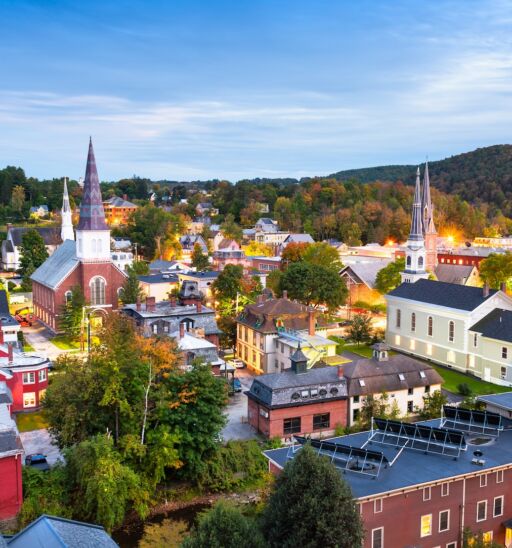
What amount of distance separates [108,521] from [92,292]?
39446mm

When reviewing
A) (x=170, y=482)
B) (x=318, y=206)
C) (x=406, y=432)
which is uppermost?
(x=318, y=206)

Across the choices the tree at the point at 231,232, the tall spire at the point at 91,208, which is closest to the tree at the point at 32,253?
the tall spire at the point at 91,208

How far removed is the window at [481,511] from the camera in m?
26.7

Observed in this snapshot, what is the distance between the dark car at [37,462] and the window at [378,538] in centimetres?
1678

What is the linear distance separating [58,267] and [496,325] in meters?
44.8

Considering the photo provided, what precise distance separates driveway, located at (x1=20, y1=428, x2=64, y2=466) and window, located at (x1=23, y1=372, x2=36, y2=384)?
167 inches

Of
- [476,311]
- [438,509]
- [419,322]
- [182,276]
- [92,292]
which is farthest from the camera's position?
[182,276]

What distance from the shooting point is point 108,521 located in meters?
27.8

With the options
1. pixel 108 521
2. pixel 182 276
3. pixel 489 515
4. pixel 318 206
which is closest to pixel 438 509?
pixel 489 515

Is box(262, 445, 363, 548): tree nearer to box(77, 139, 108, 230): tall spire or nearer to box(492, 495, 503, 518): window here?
box(492, 495, 503, 518): window

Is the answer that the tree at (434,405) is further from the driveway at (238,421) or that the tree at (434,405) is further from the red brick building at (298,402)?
the driveway at (238,421)

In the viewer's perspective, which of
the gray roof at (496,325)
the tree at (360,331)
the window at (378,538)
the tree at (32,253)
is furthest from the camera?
the tree at (32,253)

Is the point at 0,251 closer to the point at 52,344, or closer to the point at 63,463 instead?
the point at 52,344

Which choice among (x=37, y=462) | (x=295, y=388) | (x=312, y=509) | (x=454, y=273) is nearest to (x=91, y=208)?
(x=295, y=388)
